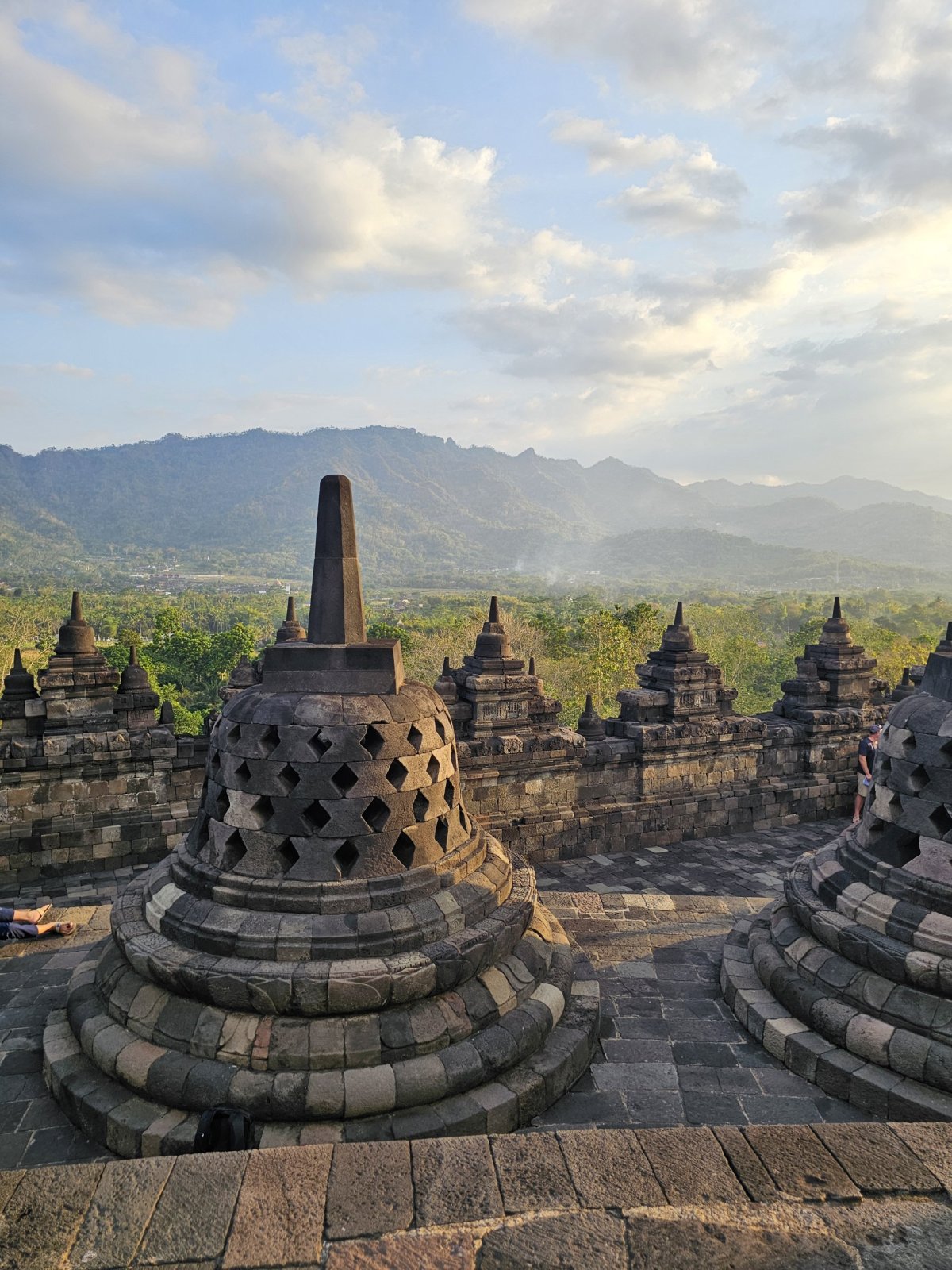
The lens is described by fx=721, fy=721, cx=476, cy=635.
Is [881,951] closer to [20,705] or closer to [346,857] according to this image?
[346,857]

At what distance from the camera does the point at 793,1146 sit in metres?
2.91

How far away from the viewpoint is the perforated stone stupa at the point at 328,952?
4.15 m

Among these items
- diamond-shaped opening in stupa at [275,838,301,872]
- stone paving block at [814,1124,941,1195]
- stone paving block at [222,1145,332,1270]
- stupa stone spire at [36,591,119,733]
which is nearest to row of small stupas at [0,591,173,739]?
stupa stone spire at [36,591,119,733]

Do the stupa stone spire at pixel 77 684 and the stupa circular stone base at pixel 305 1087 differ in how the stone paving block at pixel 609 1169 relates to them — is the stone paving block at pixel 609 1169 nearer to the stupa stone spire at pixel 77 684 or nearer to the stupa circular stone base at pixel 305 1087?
the stupa circular stone base at pixel 305 1087

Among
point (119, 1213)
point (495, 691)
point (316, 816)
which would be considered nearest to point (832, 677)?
point (495, 691)

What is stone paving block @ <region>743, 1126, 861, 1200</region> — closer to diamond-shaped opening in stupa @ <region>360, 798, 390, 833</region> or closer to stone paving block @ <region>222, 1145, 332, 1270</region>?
stone paving block @ <region>222, 1145, 332, 1270</region>

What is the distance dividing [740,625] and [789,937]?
2746 inches

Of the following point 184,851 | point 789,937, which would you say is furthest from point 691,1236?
point 184,851

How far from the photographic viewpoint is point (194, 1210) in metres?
2.58

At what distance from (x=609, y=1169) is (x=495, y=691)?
778 centimetres

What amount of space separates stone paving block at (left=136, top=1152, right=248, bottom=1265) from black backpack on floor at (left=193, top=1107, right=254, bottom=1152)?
103 centimetres

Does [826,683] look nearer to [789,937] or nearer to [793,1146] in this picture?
[789,937]

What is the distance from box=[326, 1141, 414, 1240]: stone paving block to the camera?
100 inches

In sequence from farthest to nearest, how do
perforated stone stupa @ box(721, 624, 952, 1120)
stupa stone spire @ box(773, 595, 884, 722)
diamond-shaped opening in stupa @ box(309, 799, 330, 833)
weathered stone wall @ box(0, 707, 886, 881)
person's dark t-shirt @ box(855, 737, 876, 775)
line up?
stupa stone spire @ box(773, 595, 884, 722)
person's dark t-shirt @ box(855, 737, 876, 775)
weathered stone wall @ box(0, 707, 886, 881)
diamond-shaped opening in stupa @ box(309, 799, 330, 833)
perforated stone stupa @ box(721, 624, 952, 1120)
